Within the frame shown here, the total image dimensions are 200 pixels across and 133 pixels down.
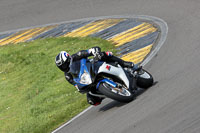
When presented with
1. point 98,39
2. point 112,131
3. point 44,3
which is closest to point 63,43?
point 98,39

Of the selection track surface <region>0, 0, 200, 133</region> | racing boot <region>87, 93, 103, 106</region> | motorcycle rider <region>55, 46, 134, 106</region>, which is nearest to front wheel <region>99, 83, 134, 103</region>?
track surface <region>0, 0, 200, 133</region>

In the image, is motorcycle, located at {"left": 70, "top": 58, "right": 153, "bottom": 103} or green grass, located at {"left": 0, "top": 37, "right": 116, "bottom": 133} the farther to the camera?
green grass, located at {"left": 0, "top": 37, "right": 116, "bottom": 133}

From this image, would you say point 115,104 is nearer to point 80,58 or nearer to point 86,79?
point 86,79

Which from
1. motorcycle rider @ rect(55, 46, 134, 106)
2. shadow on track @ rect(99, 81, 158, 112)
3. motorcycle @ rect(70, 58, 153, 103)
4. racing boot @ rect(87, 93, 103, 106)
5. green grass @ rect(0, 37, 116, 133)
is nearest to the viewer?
motorcycle @ rect(70, 58, 153, 103)

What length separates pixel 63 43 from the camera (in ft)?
48.5

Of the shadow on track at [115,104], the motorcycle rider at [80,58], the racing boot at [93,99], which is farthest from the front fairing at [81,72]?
the shadow on track at [115,104]

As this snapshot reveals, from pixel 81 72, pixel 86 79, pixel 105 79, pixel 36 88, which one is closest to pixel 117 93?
pixel 105 79

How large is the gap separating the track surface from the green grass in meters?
1.13

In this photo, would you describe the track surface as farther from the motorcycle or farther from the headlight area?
the headlight area

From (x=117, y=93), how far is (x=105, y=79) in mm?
425

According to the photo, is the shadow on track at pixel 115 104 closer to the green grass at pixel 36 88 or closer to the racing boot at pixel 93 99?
the racing boot at pixel 93 99

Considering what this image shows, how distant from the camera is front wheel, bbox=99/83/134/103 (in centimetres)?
781

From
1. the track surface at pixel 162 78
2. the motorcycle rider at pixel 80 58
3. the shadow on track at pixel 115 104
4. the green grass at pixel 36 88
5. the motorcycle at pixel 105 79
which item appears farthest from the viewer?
the green grass at pixel 36 88

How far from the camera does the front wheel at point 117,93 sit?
7.81 metres
